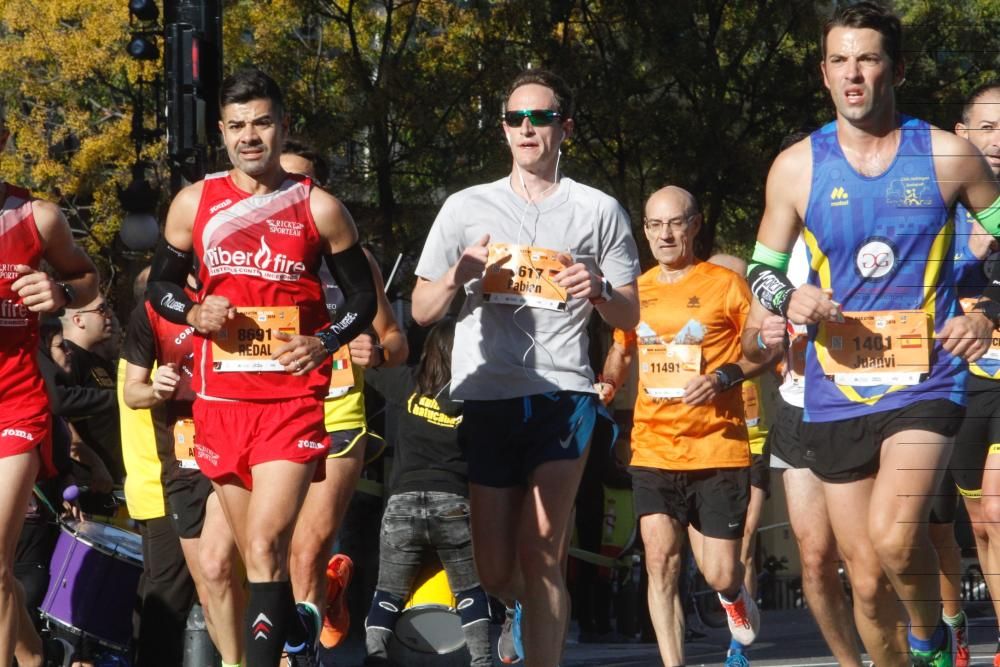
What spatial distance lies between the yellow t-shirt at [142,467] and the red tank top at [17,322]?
1.59 meters

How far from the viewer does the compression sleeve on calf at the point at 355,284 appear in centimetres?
740

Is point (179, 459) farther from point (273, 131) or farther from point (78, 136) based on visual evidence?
point (78, 136)

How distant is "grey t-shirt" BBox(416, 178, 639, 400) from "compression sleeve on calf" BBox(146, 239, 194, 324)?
0.95 meters

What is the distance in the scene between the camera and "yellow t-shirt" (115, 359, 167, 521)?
9.30m

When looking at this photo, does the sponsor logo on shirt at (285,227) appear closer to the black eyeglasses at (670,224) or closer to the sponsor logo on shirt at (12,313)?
the sponsor logo on shirt at (12,313)

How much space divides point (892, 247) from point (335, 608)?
13.7 feet

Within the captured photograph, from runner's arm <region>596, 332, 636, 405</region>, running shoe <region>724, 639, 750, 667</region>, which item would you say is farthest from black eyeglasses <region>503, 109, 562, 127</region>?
running shoe <region>724, 639, 750, 667</region>

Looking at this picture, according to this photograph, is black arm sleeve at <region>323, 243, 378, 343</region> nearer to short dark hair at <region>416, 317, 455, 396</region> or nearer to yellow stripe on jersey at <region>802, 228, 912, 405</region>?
yellow stripe on jersey at <region>802, 228, 912, 405</region>

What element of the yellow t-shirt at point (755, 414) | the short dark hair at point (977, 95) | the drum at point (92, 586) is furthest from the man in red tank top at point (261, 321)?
the yellow t-shirt at point (755, 414)

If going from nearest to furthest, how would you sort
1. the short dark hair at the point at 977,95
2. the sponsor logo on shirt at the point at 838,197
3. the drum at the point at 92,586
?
the sponsor logo on shirt at the point at 838,197, the short dark hair at the point at 977,95, the drum at the point at 92,586

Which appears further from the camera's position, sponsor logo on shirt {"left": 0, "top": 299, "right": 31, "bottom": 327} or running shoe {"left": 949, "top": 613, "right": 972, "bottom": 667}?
running shoe {"left": 949, "top": 613, "right": 972, "bottom": 667}

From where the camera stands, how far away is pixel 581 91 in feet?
64.5

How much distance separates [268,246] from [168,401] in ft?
5.83

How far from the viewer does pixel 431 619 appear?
32.1ft
